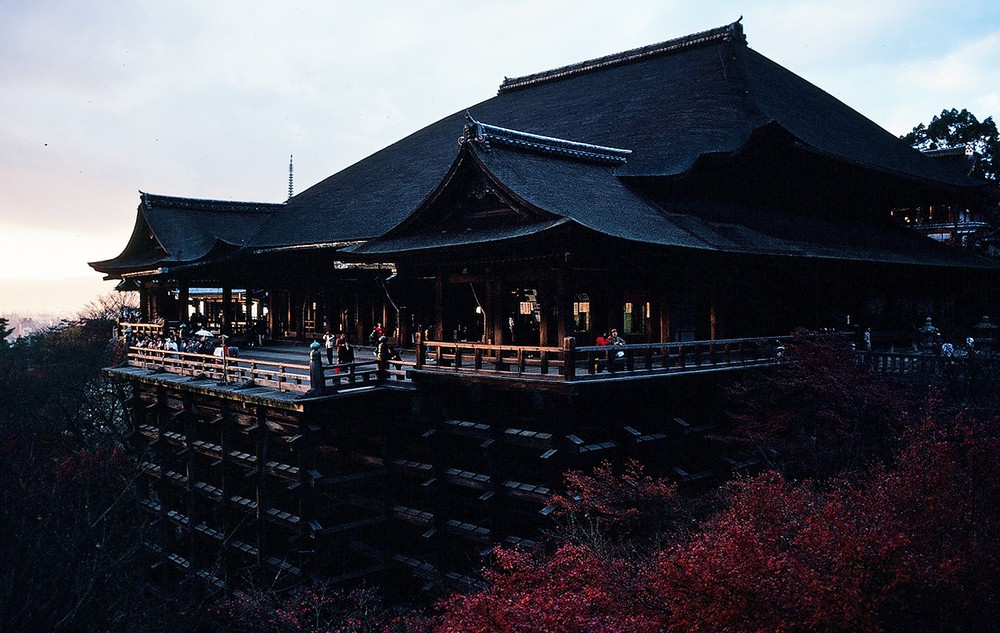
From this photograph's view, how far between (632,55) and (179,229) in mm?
21845

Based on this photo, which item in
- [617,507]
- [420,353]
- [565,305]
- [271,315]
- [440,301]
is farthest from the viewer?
[271,315]

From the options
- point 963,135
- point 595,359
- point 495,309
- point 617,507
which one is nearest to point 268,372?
point 495,309

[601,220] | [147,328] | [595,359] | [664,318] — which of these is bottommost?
[595,359]

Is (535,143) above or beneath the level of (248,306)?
above

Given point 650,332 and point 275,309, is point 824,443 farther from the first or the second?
point 275,309

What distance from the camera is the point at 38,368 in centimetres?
4462

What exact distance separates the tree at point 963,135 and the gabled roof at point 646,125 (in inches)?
499

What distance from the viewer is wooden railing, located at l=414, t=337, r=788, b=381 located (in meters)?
14.3

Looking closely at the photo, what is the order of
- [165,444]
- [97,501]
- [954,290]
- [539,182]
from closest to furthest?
[539,182] < [165,444] < [97,501] < [954,290]

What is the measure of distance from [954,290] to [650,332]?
17526 mm

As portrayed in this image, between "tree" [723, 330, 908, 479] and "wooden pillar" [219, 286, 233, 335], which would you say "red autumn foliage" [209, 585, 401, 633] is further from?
"wooden pillar" [219, 286, 233, 335]

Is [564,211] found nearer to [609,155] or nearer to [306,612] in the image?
[609,155]

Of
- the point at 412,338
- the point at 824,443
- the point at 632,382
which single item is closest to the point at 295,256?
the point at 412,338

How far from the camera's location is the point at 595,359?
14648 millimetres
